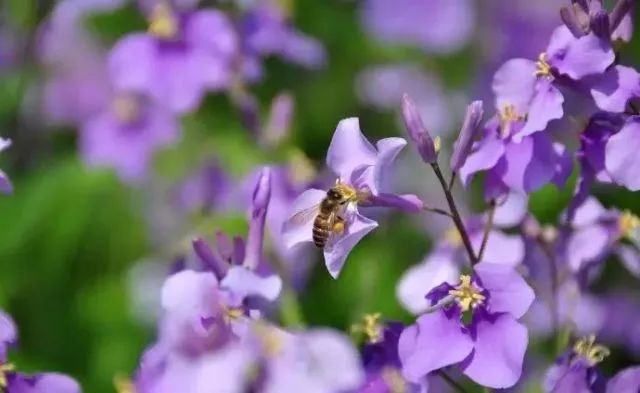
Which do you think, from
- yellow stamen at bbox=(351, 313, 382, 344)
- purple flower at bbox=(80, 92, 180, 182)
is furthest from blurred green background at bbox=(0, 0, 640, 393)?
yellow stamen at bbox=(351, 313, 382, 344)

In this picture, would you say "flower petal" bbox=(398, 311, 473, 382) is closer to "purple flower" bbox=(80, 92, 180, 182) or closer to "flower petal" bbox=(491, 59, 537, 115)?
"flower petal" bbox=(491, 59, 537, 115)

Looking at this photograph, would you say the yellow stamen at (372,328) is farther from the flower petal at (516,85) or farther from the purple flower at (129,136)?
the purple flower at (129,136)

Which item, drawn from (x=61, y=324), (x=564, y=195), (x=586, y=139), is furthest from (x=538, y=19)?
(x=586, y=139)

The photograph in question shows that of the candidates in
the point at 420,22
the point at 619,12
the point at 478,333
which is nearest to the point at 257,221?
the point at 478,333

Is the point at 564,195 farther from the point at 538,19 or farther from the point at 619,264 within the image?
the point at 538,19

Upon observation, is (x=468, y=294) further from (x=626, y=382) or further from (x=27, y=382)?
(x=27, y=382)

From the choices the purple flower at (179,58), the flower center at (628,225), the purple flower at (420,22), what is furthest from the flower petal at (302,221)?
the purple flower at (420,22)
